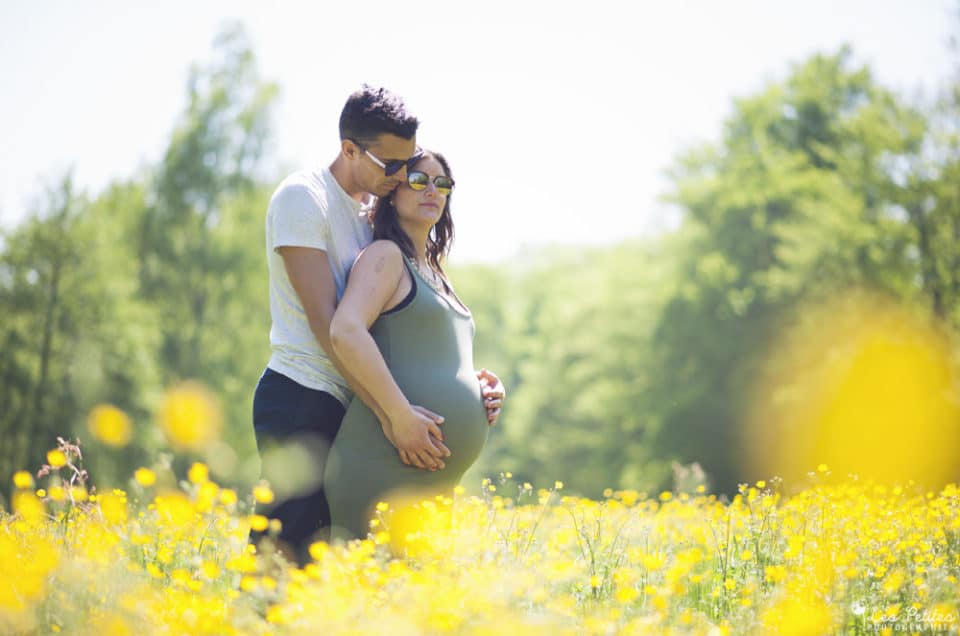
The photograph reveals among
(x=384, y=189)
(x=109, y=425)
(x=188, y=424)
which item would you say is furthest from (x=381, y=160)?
(x=109, y=425)

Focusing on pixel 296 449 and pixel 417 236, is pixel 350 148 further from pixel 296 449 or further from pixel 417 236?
pixel 296 449

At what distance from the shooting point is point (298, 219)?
12.4 feet

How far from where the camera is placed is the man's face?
399cm

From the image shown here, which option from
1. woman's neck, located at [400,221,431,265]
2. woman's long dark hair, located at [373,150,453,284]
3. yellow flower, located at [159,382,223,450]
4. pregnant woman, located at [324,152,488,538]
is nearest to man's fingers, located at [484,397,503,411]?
pregnant woman, located at [324,152,488,538]

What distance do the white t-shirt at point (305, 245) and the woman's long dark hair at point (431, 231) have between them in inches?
6.0

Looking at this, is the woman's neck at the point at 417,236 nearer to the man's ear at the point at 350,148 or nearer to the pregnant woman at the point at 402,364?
the pregnant woman at the point at 402,364

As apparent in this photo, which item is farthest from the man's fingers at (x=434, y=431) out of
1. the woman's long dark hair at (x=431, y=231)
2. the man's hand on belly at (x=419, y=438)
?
the woman's long dark hair at (x=431, y=231)

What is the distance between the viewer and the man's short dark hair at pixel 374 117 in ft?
13.0

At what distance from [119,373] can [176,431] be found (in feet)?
59.4

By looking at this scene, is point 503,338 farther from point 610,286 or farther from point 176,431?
point 176,431

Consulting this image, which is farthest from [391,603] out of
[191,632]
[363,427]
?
[363,427]

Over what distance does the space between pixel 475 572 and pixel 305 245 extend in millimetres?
1579

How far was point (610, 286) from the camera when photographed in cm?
2783

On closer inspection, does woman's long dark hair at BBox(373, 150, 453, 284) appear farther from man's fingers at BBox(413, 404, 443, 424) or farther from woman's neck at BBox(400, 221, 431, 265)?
man's fingers at BBox(413, 404, 443, 424)
